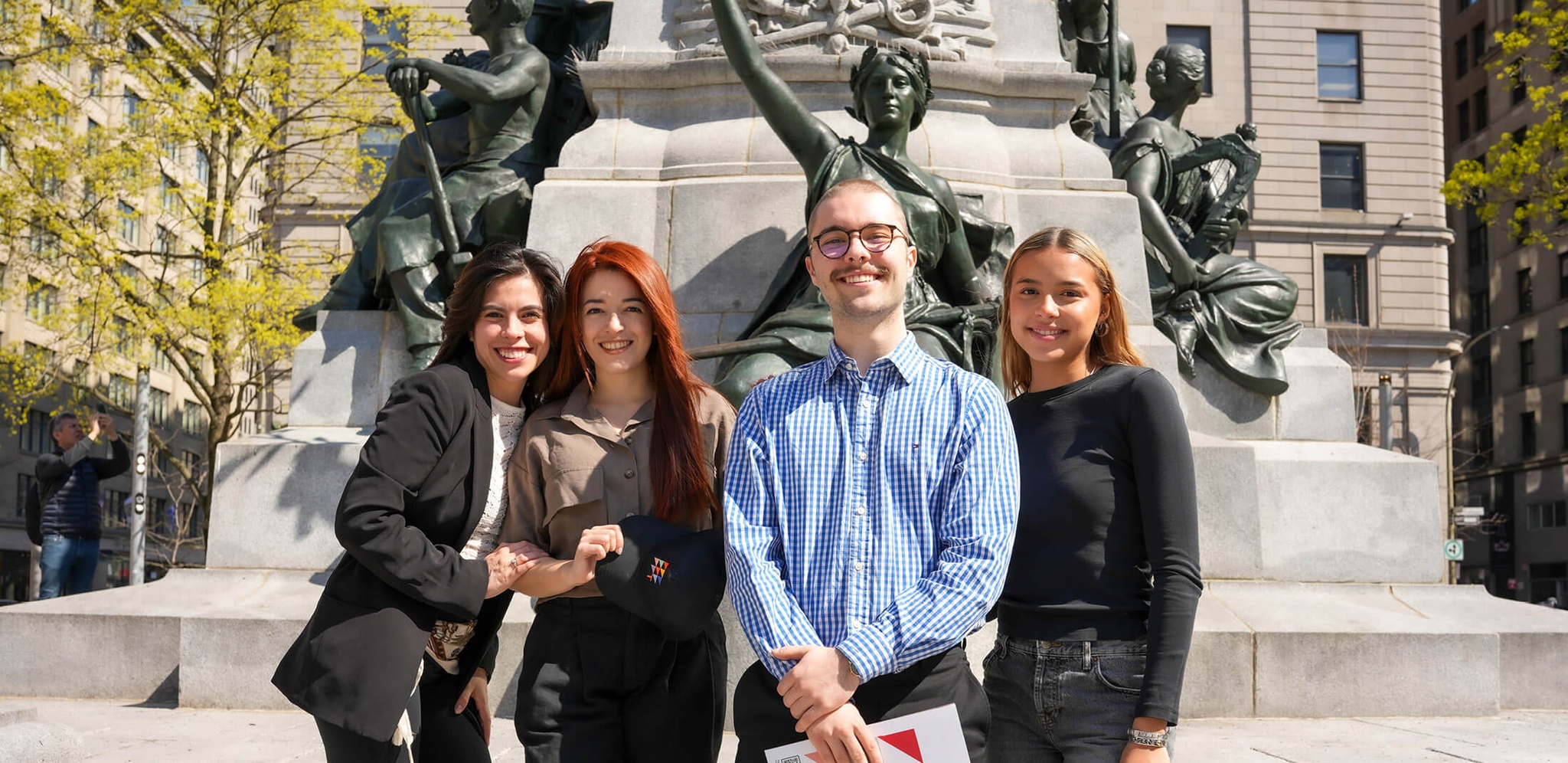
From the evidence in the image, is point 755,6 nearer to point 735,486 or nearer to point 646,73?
point 646,73

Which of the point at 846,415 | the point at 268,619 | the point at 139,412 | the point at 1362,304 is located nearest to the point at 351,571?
the point at 846,415

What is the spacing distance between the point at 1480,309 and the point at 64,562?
57.9 m

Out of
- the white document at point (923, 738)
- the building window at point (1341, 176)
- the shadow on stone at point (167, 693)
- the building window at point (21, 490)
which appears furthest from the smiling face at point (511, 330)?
the building window at point (1341, 176)

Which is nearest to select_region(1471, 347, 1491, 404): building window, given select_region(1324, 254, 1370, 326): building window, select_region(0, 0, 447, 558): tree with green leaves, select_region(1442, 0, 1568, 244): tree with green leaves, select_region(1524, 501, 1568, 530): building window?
select_region(1524, 501, 1568, 530): building window

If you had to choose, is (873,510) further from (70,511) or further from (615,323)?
(70,511)

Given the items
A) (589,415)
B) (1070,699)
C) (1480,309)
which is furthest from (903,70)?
(1480,309)

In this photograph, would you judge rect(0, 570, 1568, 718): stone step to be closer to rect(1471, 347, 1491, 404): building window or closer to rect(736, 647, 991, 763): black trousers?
rect(736, 647, 991, 763): black trousers

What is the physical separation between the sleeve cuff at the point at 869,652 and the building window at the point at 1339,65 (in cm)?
4390

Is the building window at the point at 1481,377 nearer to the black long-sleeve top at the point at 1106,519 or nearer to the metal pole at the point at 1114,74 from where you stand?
the metal pole at the point at 1114,74

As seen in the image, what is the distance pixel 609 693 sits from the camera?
312 cm

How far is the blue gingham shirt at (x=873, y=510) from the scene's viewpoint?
266 centimetres

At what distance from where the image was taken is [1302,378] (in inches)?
346

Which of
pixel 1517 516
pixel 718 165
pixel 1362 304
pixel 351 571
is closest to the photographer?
pixel 351 571

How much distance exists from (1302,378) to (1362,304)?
3670 cm
